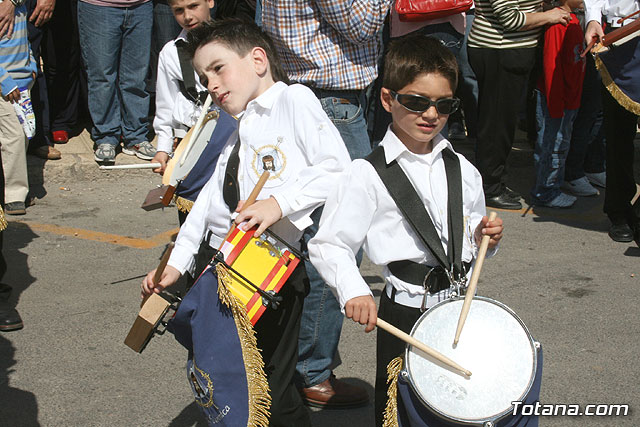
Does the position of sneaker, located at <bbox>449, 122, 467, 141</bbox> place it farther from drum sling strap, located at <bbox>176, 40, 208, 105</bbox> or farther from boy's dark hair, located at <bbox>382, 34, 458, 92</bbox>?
boy's dark hair, located at <bbox>382, 34, 458, 92</bbox>

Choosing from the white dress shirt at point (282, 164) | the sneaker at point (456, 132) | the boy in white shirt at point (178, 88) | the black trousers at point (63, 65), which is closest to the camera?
the white dress shirt at point (282, 164)

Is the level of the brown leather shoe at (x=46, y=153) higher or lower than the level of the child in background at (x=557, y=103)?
lower

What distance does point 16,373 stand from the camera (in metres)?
3.93

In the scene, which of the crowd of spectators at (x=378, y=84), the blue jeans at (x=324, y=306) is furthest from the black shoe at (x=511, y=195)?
the blue jeans at (x=324, y=306)

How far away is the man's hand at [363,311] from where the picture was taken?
2.51 m

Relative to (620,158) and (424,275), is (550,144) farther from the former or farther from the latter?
(424,275)

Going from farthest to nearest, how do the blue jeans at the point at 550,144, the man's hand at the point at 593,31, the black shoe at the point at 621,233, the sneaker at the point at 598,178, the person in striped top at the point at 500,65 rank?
the sneaker at the point at 598,178, the blue jeans at the point at 550,144, the person in striped top at the point at 500,65, the black shoe at the point at 621,233, the man's hand at the point at 593,31

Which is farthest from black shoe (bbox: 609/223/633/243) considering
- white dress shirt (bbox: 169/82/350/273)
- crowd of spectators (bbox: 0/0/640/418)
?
white dress shirt (bbox: 169/82/350/273)

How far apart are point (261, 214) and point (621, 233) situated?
4.12m

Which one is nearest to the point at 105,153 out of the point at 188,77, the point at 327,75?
the point at 188,77

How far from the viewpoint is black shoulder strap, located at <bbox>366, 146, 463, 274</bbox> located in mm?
2684

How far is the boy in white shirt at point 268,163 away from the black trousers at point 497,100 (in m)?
3.70

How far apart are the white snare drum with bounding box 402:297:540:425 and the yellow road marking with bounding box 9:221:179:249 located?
349cm

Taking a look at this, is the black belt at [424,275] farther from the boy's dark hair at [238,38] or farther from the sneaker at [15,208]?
the sneaker at [15,208]
